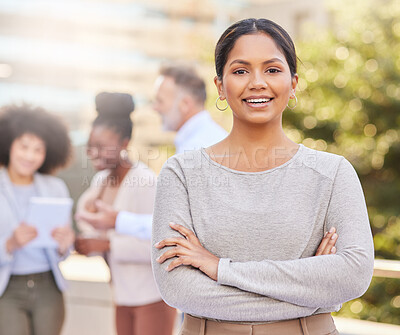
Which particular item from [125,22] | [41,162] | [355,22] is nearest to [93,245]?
[41,162]

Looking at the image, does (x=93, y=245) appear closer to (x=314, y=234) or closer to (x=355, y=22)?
(x=314, y=234)

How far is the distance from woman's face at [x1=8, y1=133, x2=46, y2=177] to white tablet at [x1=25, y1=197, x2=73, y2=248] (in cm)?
15

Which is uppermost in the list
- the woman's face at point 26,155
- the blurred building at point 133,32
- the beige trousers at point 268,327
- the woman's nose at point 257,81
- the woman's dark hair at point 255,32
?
the blurred building at point 133,32

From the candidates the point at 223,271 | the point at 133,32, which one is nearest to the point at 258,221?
the point at 223,271

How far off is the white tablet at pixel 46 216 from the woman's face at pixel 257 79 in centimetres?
163

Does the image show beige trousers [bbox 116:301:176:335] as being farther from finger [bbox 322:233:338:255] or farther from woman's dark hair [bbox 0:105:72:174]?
finger [bbox 322:233:338:255]

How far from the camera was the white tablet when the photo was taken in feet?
9.95

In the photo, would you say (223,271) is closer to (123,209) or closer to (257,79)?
(257,79)

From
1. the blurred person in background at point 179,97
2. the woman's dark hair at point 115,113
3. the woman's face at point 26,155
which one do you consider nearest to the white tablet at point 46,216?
the woman's face at point 26,155

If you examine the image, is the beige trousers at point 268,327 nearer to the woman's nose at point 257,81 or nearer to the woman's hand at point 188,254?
the woman's hand at point 188,254

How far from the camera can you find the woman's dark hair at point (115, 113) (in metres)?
3.19

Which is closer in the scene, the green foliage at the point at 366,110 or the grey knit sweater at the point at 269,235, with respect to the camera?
the grey knit sweater at the point at 269,235

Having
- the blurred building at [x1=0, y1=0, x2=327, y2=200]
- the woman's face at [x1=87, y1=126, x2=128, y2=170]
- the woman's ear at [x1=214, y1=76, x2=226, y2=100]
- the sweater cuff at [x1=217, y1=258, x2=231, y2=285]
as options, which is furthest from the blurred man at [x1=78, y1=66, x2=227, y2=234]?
the blurred building at [x1=0, y1=0, x2=327, y2=200]

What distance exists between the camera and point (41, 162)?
10.3 ft
